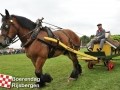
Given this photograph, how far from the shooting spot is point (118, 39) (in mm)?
14922

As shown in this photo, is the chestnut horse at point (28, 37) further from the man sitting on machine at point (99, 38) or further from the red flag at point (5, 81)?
the man sitting on machine at point (99, 38)

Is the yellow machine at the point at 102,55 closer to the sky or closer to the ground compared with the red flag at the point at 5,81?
closer to the sky

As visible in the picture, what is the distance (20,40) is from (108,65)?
443cm

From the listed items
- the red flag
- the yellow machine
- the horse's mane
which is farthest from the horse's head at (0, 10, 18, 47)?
the yellow machine

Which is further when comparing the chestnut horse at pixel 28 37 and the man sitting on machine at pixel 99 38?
the man sitting on machine at pixel 99 38

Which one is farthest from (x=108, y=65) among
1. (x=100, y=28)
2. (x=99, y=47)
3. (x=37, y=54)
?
(x=37, y=54)

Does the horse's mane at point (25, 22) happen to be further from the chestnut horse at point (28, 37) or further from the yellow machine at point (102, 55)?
the yellow machine at point (102, 55)

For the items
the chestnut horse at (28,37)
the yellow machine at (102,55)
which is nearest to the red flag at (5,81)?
the chestnut horse at (28,37)

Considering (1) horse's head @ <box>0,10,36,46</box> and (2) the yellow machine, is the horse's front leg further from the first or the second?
(2) the yellow machine

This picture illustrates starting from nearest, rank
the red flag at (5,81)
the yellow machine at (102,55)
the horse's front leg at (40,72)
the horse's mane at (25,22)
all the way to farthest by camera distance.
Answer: the red flag at (5,81), the horse's front leg at (40,72), the horse's mane at (25,22), the yellow machine at (102,55)

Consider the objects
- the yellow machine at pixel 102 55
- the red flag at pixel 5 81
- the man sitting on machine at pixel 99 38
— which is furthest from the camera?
the man sitting on machine at pixel 99 38

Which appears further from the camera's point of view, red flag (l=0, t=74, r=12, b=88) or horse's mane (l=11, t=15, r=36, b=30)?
horse's mane (l=11, t=15, r=36, b=30)

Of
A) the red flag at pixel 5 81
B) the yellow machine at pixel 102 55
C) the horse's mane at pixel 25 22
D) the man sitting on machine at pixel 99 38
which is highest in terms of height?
the horse's mane at pixel 25 22

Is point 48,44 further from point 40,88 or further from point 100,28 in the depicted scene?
point 100,28
